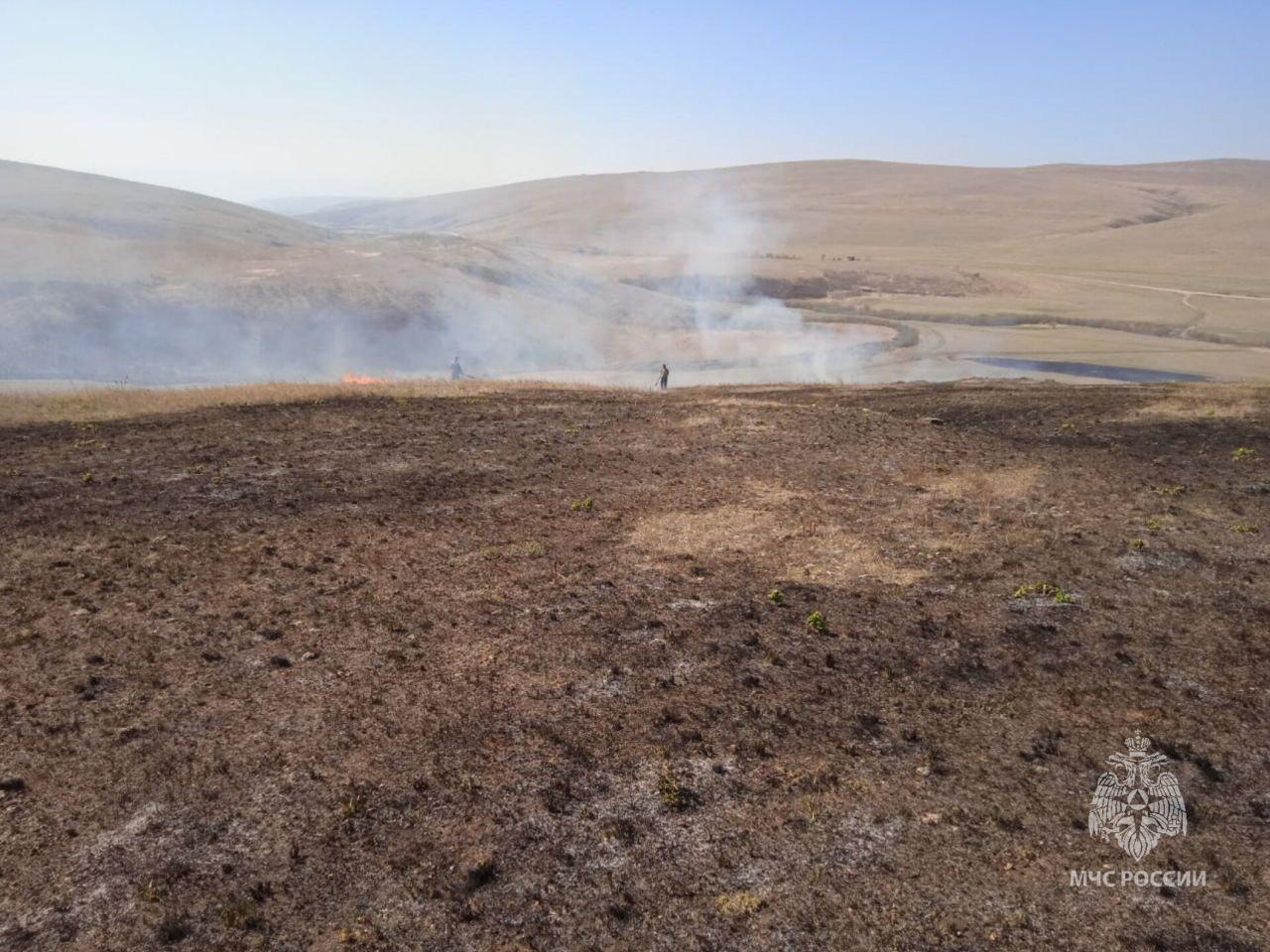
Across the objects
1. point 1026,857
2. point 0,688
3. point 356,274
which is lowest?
point 1026,857

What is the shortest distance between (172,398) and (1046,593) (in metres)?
23.7

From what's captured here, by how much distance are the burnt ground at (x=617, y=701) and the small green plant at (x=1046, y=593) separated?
23 centimetres

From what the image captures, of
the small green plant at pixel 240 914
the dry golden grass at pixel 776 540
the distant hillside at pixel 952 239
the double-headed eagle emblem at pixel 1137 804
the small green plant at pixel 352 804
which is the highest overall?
the distant hillside at pixel 952 239

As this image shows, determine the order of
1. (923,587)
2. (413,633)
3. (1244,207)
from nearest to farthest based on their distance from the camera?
(413,633)
(923,587)
(1244,207)

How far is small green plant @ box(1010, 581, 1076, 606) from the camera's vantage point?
12.0 metres

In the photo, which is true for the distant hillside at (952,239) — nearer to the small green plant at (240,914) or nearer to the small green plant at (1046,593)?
the small green plant at (1046,593)

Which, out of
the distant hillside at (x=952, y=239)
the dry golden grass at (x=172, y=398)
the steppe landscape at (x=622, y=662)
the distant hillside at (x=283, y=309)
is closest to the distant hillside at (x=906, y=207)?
the distant hillside at (x=952, y=239)

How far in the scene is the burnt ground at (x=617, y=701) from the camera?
676 cm

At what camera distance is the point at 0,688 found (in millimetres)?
9539

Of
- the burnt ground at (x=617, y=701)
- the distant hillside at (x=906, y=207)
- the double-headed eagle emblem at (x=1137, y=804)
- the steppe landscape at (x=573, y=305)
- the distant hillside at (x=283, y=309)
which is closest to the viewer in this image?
the burnt ground at (x=617, y=701)

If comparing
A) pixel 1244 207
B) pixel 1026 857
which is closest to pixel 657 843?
pixel 1026 857

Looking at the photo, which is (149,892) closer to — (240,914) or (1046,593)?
(240,914)

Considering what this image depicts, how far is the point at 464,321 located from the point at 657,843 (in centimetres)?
4580

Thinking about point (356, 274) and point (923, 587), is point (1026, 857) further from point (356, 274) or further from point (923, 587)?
point (356, 274)
